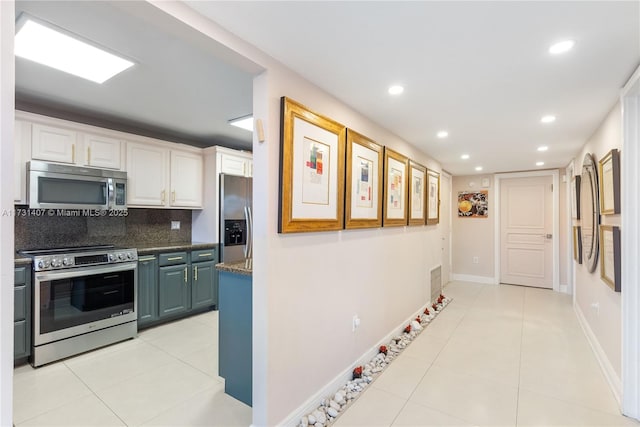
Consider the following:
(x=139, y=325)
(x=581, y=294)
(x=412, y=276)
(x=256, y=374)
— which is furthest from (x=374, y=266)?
(x=581, y=294)

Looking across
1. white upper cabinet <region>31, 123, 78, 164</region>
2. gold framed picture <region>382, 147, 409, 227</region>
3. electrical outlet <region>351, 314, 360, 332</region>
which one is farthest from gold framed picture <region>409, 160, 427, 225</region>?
white upper cabinet <region>31, 123, 78, 164</region>

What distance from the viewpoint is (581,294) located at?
12.6 ft

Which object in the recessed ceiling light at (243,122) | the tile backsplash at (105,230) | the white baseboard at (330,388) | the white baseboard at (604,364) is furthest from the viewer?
the recessed ceiling light at (243,122)

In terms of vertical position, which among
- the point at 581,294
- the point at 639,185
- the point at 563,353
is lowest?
the point at 563,353

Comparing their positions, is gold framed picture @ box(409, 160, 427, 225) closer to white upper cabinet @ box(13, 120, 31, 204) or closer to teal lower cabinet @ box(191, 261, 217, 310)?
teal lower cabinet @ box(191, 261, 217, 310)

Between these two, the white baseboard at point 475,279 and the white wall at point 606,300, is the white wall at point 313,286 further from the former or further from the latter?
the white baseboard at point 475,279

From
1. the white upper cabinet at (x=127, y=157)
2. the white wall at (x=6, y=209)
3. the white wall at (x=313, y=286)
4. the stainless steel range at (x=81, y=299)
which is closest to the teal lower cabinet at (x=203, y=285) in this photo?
the stainless steel range at (x=81, y=299)

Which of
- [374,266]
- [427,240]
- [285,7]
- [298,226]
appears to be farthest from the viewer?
[427,240]

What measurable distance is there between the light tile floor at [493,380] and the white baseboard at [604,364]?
0.15ft

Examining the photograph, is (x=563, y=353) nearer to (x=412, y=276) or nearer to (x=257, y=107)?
(x=412, y=276)

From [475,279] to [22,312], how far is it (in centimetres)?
682

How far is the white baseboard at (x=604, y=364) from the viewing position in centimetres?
219

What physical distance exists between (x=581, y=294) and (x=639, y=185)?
8.61ft

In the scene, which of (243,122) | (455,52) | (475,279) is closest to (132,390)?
(243,122)
